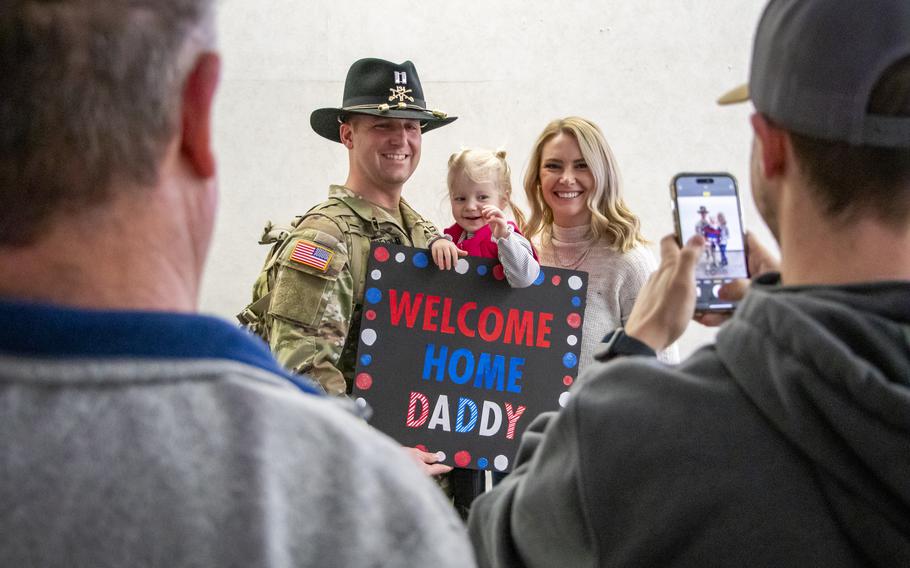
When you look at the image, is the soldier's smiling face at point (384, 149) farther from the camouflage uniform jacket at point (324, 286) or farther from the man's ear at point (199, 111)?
the man's ear at point (199, 111)

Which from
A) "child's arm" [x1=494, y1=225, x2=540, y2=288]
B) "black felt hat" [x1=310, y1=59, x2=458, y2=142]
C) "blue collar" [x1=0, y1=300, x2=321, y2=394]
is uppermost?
"black felt hat" [x1=310, y1=59, x2=458, y2=142]

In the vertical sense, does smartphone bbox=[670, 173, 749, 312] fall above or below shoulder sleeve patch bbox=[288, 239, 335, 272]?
above

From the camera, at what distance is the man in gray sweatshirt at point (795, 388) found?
942 mm

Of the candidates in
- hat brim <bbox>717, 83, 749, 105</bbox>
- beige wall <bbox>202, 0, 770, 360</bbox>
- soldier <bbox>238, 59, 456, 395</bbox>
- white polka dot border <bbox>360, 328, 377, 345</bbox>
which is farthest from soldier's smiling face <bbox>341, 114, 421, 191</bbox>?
beige wall <bbox>202, 0, 770, 360</bbox>

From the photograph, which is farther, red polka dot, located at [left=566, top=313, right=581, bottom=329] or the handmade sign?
red polka dot, located at [left=566, top=313, right=581, bottom=329]

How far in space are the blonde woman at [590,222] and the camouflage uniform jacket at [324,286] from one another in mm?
735

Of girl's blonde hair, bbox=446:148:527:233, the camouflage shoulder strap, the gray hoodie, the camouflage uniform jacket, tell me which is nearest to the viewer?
the gray hoodie

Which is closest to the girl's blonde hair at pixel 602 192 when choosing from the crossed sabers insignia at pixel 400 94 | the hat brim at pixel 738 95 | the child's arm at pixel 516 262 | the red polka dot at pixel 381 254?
the child's arm at pixel 516 262

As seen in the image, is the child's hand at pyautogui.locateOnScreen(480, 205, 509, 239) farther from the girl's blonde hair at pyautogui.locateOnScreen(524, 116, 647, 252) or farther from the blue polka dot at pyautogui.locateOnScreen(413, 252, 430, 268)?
the girl's blonde hair at pyautogui.locateOnScreen(524, 116, 647, 252)

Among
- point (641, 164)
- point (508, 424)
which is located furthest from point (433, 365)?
point (641, 164)

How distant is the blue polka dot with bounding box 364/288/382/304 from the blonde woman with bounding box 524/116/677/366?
30.1 inches

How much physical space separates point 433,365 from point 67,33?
228 cm

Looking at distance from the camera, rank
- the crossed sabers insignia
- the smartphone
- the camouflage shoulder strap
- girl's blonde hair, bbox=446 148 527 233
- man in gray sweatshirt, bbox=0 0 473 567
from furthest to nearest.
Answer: girl's blonde hair, bbox=446 148 527 233
the crossed sabers insignia
the camouflage shoulder strap
the smartphone
man in gray sweatshirt, bbox=0 0 473 567

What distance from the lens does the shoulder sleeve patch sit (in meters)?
2.64
